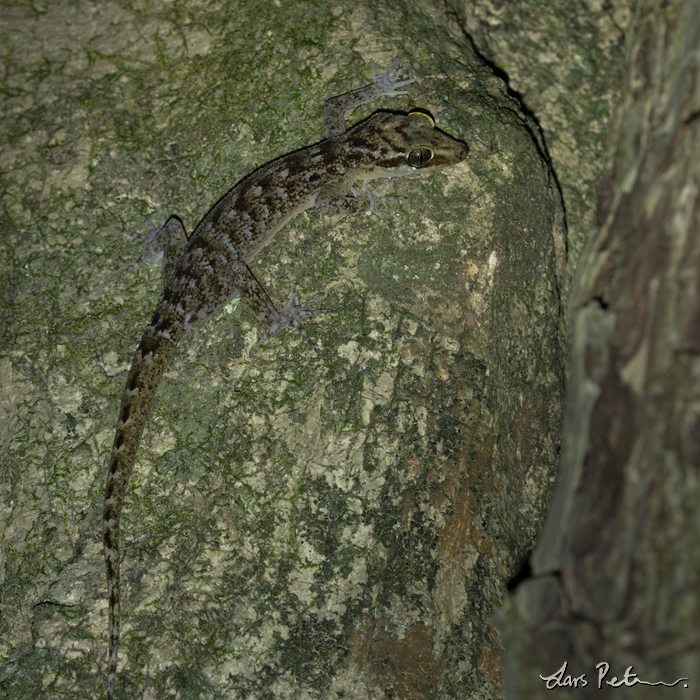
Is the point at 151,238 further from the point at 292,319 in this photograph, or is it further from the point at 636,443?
the point at 636,443

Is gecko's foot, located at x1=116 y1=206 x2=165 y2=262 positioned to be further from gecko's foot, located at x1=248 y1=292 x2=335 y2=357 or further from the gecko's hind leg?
gecko's foot, located at x1=248 y1=292 x2=335 y2=357

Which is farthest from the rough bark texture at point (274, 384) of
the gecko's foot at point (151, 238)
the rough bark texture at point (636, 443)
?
the rough bark texture at point (636, 443)

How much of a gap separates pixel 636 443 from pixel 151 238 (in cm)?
358

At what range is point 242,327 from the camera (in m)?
4.06

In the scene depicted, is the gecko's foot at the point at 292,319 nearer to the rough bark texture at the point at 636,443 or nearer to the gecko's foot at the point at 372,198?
the gecko's foot at the point at 372,198

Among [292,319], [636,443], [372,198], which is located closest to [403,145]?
[372,198]

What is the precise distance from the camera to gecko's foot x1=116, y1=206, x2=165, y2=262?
421 centimetres

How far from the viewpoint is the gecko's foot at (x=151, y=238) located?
4.21 m

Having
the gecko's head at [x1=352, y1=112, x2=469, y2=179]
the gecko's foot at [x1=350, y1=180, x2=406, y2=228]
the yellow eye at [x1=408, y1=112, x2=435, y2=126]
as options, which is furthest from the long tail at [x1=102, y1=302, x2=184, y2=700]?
the yellow eye at [x1=408, y1=112, x2=435, y2=126]

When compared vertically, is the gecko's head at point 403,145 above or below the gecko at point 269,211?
above

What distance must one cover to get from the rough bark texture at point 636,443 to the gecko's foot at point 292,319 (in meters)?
1.95

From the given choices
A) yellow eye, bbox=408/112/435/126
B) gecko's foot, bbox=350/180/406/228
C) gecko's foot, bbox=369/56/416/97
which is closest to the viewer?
gecko's foot, bbox=350/180/406/228

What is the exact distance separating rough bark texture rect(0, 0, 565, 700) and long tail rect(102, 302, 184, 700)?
0.39 feet

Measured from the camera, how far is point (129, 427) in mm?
3658
